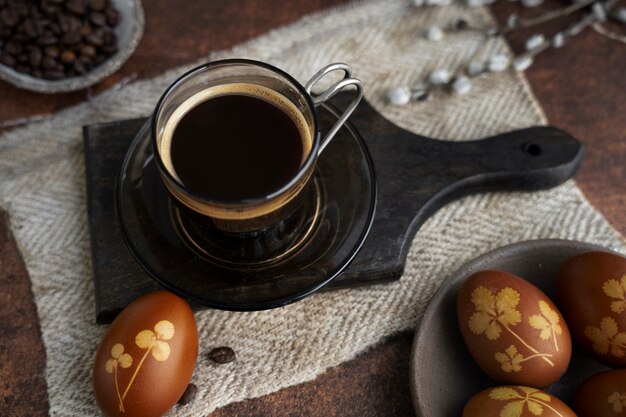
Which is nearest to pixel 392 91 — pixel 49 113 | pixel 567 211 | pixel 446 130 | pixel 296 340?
pixel 446 130

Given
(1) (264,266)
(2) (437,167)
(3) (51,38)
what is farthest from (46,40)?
(2) (437,167)

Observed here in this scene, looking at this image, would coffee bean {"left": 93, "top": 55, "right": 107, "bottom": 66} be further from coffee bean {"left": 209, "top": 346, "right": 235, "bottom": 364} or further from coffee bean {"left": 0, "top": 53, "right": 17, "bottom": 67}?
coffee bean {"left": 209, "top": 346, "right": 235, "bottom": 364}

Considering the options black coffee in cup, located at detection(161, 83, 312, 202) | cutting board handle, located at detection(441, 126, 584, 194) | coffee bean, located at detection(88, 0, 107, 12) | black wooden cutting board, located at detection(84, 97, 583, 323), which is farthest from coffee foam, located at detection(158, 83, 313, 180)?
coffee bean, located at detection(88, 0, 107, 12)

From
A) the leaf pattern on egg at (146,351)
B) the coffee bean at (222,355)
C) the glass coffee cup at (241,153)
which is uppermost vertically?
the glass coffee cup at (241,153)

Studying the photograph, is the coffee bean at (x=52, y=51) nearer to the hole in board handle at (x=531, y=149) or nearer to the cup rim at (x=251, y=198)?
the cup rim at (x=251, y=198)

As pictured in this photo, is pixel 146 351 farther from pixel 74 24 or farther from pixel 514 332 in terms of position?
pixel 74 24

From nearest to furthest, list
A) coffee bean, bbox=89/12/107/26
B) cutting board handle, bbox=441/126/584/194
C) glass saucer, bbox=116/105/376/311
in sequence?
glass saucer, bbox=116/105/376/311, cutting board handle, bbox=441/126/584/194, coffee bean, bbox=89/12/107/26

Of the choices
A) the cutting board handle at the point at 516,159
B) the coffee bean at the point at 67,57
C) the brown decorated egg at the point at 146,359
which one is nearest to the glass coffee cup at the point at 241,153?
the brown decorated egg at the point at 146,359
